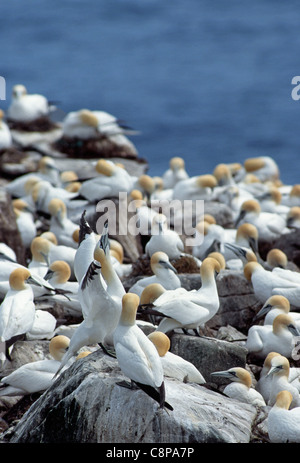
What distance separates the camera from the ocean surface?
1047 inches

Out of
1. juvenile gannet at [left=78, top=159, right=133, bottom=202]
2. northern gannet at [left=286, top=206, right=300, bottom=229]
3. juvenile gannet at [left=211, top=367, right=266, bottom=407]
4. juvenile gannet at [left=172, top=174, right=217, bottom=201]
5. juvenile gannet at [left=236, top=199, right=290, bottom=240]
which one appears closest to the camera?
juvenile gannet at [left=211, top=367, right=266, bottom=407]

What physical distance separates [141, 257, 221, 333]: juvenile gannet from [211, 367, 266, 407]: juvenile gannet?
516 mm

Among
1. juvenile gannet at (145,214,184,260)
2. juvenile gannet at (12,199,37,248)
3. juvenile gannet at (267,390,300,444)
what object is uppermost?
juvenile gannet at (12,199,37,248)

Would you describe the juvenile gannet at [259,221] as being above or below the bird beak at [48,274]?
above

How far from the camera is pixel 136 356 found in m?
5.98

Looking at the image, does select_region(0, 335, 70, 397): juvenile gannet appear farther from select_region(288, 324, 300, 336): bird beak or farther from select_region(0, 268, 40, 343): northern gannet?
select_region(288, 324, 300, 336): bird beak

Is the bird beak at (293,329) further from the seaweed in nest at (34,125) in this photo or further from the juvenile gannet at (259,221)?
the seaweed in nest at (34,125)

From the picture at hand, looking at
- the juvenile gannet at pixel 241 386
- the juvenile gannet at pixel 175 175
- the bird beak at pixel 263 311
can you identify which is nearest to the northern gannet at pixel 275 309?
the bird beak at pixel 263 311

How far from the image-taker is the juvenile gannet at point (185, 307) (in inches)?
309

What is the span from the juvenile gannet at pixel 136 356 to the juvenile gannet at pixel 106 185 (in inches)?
237

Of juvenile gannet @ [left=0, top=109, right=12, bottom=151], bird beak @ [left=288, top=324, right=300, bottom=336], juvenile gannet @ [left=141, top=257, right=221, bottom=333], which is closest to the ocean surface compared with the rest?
juvenile gannet @ [left=0, top=109, right=12, bottom=151]

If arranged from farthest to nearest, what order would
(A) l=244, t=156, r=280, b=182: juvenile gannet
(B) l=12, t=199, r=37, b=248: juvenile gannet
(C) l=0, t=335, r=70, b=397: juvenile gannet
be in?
(A) l=244, t=156, r=280, b=182: juvenile gannet < (B) l=12, t=199, r=37, b=248: juvenile gannet < (C) l=0, t=335, r=70, b=397: juvenile gannet

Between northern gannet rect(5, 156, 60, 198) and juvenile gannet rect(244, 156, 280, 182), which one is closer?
northern gannet rect(5, 156, 60, 198)

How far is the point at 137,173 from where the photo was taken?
15.7m
